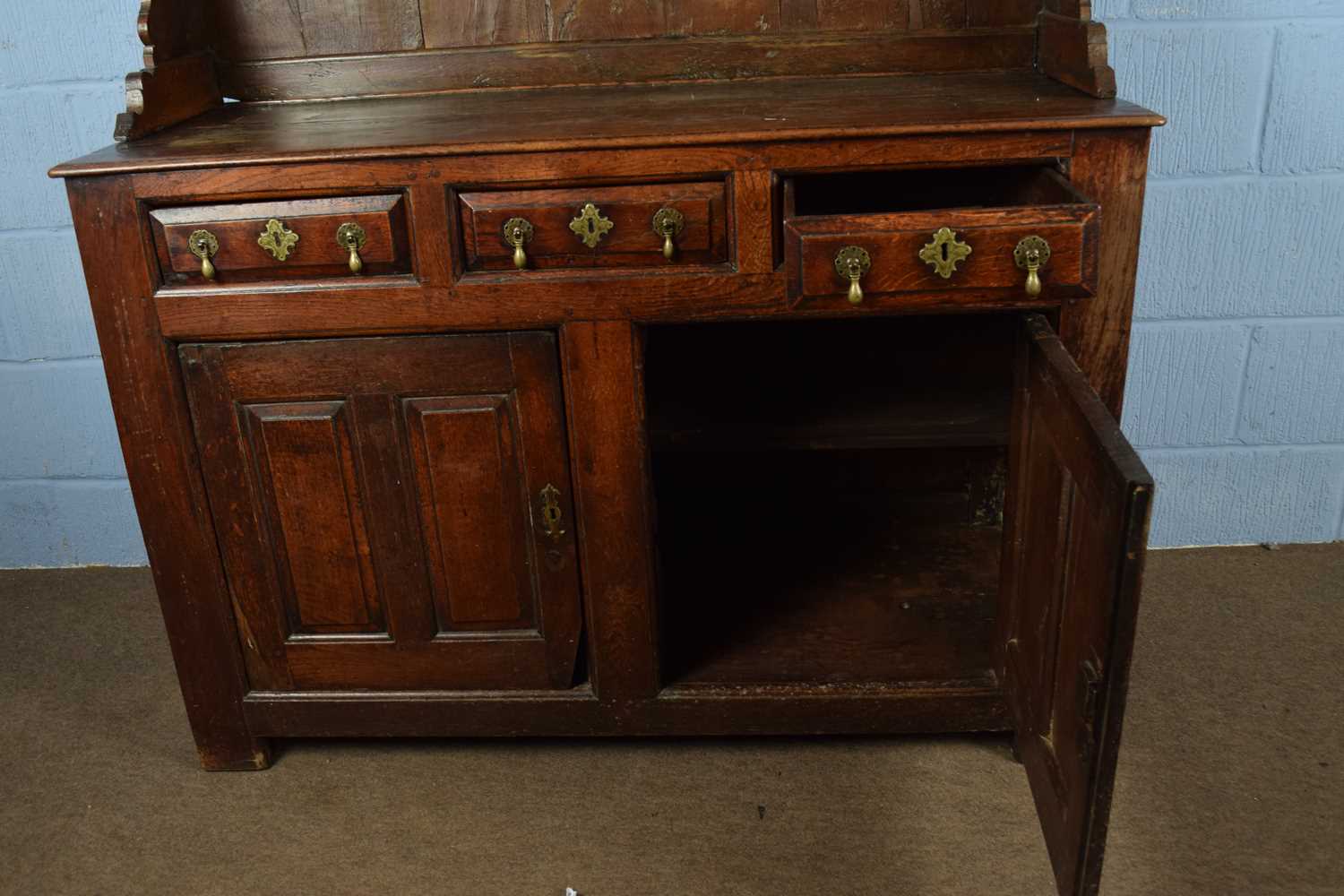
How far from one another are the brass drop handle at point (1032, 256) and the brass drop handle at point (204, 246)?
1099mm

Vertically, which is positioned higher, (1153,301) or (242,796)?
(1153,301)

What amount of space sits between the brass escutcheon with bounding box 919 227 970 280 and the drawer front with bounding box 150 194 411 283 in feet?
2.36

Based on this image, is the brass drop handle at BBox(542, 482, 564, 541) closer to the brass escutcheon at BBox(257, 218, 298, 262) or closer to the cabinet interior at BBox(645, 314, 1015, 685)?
the cabinet interior at BBox(645, 314, 1015, 685)

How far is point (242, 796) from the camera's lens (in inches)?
79.1

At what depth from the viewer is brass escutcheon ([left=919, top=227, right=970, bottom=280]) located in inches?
63.3

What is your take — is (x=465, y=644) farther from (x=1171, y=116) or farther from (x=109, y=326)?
(x=1171, y=116)

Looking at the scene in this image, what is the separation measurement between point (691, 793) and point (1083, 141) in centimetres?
114

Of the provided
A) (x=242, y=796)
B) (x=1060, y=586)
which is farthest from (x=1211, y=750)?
(x=242, y=796)

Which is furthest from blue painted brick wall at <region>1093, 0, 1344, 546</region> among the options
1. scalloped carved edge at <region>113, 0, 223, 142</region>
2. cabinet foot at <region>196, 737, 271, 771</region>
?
cabinet foot at <region>196, 737, 271, 771</region>

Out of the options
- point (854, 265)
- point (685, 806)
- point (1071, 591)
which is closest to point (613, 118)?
point (854, 265)

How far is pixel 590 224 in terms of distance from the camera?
1.68 metres

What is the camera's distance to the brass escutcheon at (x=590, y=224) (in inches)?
65.9

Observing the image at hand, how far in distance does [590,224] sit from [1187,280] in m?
1.41

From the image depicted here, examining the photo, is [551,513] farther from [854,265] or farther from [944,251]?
[944,251]
